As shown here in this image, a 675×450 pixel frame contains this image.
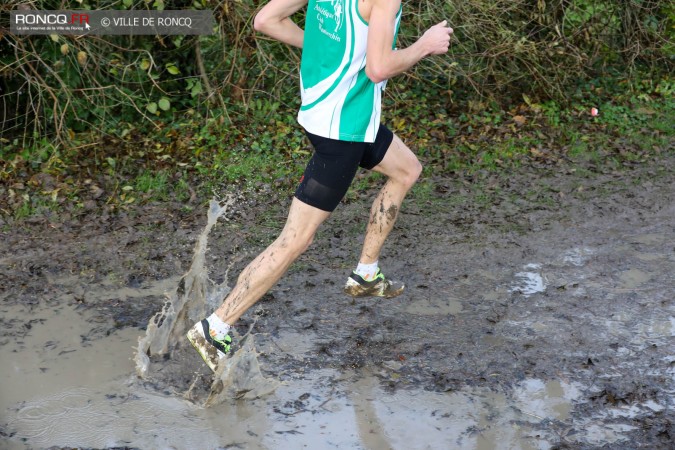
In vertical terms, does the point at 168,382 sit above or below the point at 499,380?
below

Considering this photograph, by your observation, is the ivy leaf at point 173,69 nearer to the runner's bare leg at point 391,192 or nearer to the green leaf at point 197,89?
the green leaf at point 197,89

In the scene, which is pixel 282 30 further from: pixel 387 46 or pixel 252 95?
pixel 252 95

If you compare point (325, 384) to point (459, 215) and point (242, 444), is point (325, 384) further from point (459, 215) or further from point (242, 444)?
point (459, 215)

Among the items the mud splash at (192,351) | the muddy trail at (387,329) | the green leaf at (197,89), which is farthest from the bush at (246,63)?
the mud splash at (192,351)

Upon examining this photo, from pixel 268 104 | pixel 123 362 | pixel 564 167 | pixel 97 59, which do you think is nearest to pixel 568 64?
pixel 564 167

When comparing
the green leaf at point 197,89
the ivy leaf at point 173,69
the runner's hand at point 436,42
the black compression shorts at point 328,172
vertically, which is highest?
the runner's hand at point 436,42

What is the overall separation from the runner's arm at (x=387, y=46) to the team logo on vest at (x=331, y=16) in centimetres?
17

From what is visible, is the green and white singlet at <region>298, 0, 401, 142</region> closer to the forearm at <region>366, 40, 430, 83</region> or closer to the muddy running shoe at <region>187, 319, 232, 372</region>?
the forearm at <region>366, 40, 430, 83</region>

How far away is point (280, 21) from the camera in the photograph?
13.2 ft

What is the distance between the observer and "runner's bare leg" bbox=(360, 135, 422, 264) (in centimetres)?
412

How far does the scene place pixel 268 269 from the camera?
12.3 ft

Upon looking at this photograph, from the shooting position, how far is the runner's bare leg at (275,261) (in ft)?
Result: 12.3

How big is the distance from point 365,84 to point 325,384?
1333 millimetres

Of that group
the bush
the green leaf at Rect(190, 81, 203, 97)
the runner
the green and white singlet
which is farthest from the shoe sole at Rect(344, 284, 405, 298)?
the green leaf at Rect(190, 81, 203, 97)
